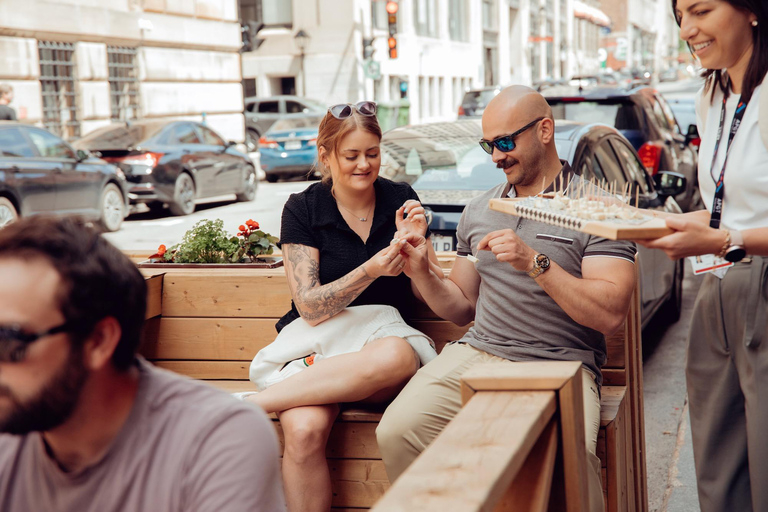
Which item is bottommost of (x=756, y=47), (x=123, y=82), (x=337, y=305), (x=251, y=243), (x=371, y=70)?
(x=337, y=305)

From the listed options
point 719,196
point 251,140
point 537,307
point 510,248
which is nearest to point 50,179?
point 537,307

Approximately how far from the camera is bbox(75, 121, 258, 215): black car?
48.7ft

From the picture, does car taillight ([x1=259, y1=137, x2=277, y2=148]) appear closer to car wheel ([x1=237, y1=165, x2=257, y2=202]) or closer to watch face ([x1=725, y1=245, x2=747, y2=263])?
car wheel ([x1=237, y1=165, x2=257, y2=202])

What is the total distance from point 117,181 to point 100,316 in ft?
42.0

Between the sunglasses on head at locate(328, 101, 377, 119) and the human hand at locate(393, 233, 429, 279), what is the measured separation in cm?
61

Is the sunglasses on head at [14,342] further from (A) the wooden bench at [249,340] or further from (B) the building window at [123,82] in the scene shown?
(B) the building window at [123,82]

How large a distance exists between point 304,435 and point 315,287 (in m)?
0.61

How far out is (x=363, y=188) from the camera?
368cm

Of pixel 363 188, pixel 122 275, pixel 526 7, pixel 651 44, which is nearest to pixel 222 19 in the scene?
pixel 363 188

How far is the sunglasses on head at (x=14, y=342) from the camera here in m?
1.50

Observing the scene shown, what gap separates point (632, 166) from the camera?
6922 mm

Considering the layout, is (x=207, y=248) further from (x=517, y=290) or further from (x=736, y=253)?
(x=736, y=253)

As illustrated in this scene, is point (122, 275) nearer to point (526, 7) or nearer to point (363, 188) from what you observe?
point (363, 188)

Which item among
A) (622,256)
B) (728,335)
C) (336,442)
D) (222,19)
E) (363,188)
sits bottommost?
(336,442)
